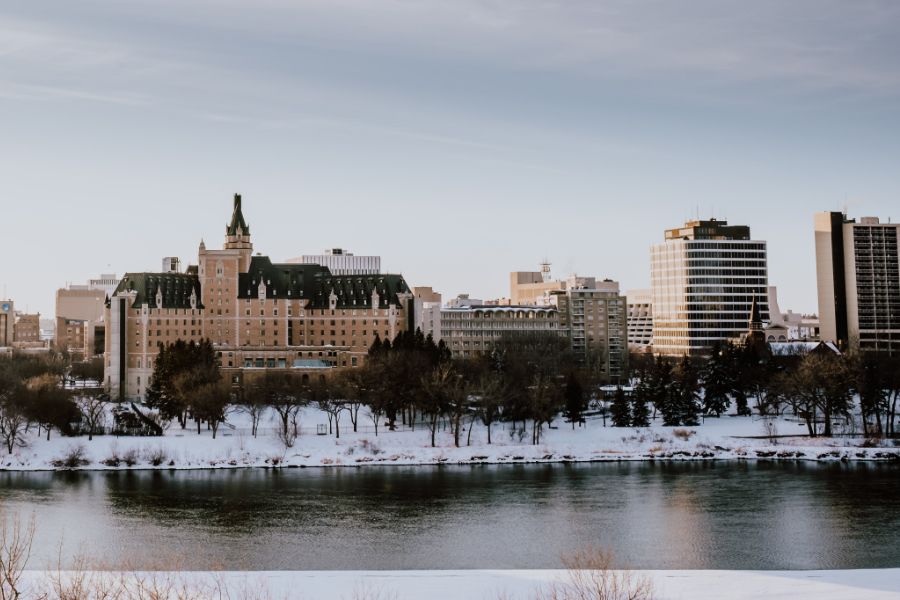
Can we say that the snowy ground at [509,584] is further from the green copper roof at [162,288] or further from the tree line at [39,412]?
the green copper roof at [162,288]

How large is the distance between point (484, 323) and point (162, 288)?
5417 cm

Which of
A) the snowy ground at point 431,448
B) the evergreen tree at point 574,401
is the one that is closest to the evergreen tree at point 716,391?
the snowy ground at point 431,448

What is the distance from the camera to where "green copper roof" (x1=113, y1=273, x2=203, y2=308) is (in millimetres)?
145250

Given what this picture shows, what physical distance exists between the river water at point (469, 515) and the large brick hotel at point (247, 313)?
64.1m

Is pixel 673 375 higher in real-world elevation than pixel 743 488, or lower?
higher

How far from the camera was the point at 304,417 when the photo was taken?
104 meters

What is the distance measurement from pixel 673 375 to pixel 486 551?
61.3 meters

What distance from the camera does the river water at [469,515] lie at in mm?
47562

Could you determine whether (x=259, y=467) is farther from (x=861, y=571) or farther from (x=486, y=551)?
(x=861, y=571)

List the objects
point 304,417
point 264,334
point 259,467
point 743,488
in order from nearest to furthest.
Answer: point 743,488 → point 259,467 → point 304,417 → point 264,334

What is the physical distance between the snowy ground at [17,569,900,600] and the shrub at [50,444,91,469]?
44453mm

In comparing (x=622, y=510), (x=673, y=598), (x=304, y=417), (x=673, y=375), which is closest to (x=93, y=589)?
(x=673, y=598)

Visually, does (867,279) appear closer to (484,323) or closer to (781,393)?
(484,323)

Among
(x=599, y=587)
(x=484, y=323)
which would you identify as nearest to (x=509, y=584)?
(x=599, y=587)
